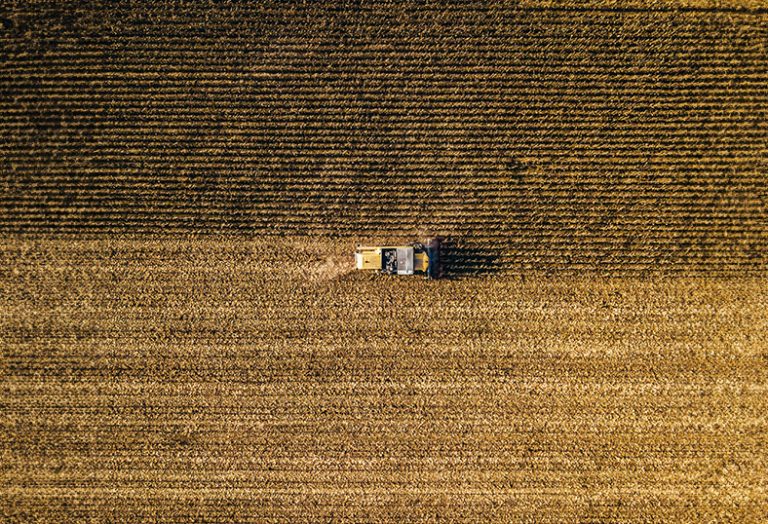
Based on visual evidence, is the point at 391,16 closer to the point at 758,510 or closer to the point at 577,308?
the point at 577,308

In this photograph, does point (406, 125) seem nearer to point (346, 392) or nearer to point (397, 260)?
point (397, 260)

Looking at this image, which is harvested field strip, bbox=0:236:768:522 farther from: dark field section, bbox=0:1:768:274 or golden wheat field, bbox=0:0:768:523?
dark field section, bbox=0:1:768:274

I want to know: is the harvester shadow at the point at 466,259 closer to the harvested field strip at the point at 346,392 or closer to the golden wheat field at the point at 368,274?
the golden wheat field at the point at 368,274

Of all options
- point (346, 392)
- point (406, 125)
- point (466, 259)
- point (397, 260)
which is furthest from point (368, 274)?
point (406, 125)

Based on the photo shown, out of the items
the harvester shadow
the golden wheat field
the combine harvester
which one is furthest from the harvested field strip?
the combine harvester

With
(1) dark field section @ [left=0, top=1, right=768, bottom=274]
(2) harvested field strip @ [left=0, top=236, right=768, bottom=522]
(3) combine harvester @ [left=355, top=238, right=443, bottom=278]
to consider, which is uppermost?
(1) dark field section @ [left=0, top=1, right=768, bottom=274]

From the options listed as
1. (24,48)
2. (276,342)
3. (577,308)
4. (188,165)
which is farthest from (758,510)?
(24,48)
